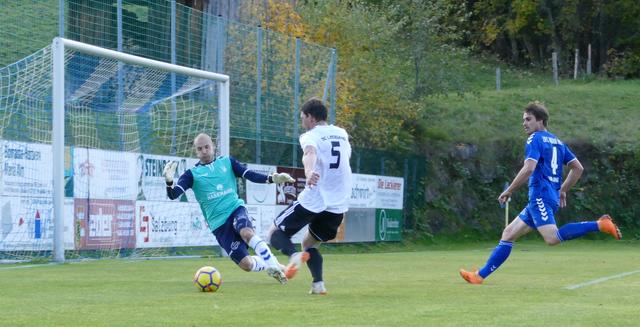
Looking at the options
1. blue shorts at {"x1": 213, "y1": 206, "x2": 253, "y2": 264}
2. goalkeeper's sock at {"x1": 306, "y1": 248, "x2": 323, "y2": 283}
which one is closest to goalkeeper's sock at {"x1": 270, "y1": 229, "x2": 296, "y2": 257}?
goalkeeper's sock at {"x1": 306, "y1": 248, "x2": 323, "y2": 283}

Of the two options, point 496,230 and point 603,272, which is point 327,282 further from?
point 496,230

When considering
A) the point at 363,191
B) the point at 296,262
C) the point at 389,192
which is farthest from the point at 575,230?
the point at 389,192

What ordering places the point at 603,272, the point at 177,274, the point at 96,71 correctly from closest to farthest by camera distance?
1. the point at 177,274
2. the point at 603,272
3. the point at 96,71

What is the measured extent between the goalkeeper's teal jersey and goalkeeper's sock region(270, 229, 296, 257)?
1.13m

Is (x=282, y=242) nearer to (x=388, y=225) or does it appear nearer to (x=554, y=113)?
(x=388, y=225)

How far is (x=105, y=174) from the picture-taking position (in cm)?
1709

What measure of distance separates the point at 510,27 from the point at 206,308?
39.2 metres

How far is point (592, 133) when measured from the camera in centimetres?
3597

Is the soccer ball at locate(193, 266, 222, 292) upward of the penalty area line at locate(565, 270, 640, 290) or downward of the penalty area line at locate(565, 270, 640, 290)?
upward

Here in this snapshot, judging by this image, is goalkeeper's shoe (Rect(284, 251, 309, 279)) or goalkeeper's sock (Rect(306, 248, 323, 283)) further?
goalkeeper's sock (Rect(306, 248, 323, 283))

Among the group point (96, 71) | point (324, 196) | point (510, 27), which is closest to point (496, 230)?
point (510, 27)

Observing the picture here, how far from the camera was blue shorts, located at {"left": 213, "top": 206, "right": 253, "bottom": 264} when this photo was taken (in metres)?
10.9

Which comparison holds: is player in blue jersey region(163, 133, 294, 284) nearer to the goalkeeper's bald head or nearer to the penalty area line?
the goalkeeper's bald head

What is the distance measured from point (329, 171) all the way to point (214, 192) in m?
1.64
